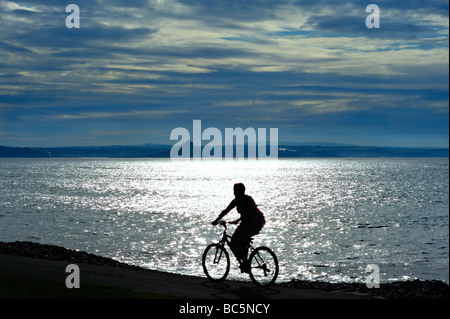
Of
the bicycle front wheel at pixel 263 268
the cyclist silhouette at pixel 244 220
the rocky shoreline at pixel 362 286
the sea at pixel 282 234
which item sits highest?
the cyclist silhouette at pixel 244 220

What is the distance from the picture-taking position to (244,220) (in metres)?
15.5

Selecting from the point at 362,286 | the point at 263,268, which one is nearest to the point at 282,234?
the point at 362,286

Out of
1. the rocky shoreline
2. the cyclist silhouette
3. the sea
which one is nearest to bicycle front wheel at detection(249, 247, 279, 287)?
the cyclist silhouette

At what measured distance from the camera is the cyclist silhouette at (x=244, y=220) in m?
15.4

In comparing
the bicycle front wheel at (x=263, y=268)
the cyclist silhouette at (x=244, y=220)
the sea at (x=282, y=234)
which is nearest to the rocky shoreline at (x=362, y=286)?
the bicycle front wheel at (x=263, y=268)

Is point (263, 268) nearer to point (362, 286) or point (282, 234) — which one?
point (362, 286)

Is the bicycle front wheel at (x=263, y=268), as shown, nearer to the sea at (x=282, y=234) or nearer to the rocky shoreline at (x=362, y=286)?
the rocky shoreline at (x=362, y=286)

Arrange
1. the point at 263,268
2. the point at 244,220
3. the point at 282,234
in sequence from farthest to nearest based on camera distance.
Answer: the point at 282,234 < the point at 263,268 < the point at 244,220

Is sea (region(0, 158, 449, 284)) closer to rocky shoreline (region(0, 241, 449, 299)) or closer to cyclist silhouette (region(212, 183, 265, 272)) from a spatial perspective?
rocky shoreline (region(0, 241, 449, 299))
